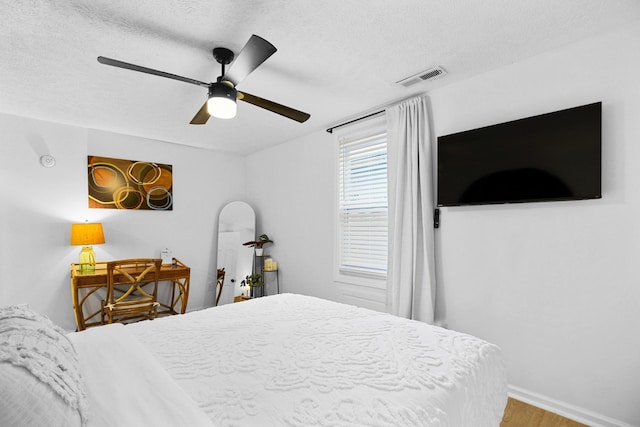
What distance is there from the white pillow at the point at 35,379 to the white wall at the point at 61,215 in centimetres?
326

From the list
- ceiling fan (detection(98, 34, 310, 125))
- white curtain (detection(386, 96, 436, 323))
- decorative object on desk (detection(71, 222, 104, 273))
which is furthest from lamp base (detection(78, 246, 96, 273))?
white curtain (detection(386, 96, 436, 323))

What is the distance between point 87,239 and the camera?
348cm

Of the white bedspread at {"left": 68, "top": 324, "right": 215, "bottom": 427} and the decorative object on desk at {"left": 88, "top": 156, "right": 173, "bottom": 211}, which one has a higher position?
the decorative object on desk at {"left": 88, "top": 156, "right": 173, "bottom": 211}

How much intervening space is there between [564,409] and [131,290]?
151 inches

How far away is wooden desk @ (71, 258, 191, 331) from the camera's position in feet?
10.8

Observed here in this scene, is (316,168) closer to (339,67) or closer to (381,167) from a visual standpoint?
(381,167)

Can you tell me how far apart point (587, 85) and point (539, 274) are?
4.18 feet

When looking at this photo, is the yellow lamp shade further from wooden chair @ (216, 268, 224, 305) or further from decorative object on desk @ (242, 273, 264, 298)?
decorative object on desk @ (242, 273, 264, 298)

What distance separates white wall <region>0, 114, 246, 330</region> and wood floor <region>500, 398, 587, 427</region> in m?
3.91

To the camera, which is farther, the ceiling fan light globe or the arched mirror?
the arched mirror

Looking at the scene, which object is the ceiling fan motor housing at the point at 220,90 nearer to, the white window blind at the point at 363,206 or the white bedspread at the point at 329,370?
the white bedspread at the point at 329,370

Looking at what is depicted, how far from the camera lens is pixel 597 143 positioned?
1.89 meters

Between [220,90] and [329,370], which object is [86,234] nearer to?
[220,90]

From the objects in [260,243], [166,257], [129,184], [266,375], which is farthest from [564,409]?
[129,184]
